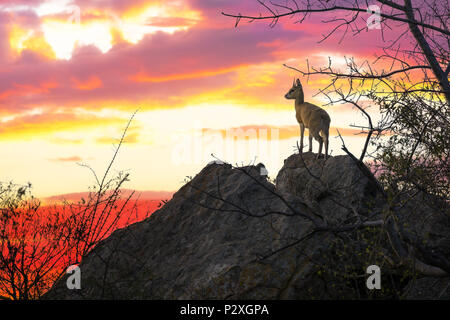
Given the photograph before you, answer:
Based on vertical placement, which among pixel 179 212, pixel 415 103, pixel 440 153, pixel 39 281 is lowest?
pixel 39 281

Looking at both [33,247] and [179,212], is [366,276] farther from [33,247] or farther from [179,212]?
[33,247]

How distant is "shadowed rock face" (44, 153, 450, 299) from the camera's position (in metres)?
7.07

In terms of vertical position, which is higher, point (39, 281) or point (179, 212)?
point (179, 212)

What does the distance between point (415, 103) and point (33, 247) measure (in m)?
7.75

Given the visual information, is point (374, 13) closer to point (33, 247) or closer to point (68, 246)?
point (68, 246)

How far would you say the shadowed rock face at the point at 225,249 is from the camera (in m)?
7.07

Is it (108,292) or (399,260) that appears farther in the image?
(108,292)

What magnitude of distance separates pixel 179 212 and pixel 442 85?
18.0 ft

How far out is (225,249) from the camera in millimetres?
7602

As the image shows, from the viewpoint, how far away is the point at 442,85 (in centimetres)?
973
